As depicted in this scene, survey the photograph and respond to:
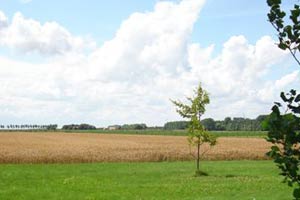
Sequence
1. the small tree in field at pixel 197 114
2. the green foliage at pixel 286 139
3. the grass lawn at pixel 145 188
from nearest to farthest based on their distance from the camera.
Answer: the green foliage at pixel 286 139, the grass lawn at pixel 145 188, the small tree in field at pixel 197 114

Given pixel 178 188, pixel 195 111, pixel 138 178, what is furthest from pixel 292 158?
pixel 195 111

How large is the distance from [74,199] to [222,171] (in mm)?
15837

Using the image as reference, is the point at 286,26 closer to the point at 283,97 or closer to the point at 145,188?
the point at 283,97

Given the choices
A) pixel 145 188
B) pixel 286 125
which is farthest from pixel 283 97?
pixel 145 188

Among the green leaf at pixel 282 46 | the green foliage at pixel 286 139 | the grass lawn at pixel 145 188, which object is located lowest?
the grass lawn at pixel 145 188

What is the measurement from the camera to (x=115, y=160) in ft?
144

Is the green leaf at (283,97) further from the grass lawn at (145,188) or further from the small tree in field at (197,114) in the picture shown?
the small tree in field at (197,114)

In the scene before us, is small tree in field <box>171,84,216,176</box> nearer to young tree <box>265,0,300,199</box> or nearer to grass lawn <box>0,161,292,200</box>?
grass lawn <box>0,161,292,200</box>

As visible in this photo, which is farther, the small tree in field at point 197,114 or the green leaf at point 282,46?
the small tree in field at point 197,114

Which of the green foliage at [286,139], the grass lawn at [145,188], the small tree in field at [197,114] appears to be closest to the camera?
the green foliage at [286,139]

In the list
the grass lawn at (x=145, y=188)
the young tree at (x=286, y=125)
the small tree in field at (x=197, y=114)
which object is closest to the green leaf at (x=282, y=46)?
the young tree at (x=286, y=125)

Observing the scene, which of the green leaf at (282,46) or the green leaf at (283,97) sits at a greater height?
the green leaf at (282,46)

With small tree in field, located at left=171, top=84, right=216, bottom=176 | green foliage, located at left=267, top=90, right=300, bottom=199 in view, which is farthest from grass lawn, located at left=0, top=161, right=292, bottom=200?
green foliage, located at left=267, top=90, right=300, bottom=199

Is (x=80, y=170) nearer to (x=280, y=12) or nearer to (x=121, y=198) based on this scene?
(x=121, y=198)
